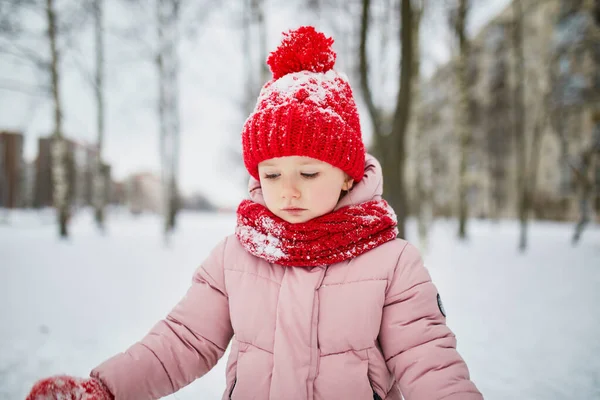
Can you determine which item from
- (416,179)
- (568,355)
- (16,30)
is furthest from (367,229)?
(16,30)

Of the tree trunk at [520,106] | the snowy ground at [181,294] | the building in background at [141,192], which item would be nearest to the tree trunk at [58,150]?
the snowy ground at [181,294]

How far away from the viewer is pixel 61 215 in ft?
29.4

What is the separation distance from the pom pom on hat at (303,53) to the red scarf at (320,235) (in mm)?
575

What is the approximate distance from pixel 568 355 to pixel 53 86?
1078cm

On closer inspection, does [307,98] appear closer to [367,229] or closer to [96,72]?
[367,229]

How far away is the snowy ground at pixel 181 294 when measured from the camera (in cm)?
241

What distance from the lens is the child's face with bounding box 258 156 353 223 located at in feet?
4.12

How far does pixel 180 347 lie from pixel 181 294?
139 inches

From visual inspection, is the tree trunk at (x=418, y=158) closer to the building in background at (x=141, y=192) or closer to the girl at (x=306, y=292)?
the girl at (x=306, y=292)

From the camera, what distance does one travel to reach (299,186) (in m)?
1.27

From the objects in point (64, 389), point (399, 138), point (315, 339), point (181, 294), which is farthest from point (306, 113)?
point (181, 294)

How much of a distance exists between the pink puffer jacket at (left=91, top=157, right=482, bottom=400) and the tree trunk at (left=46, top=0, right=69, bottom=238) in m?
9.25

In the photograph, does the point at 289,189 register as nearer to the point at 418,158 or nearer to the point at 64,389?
the point at 64,389

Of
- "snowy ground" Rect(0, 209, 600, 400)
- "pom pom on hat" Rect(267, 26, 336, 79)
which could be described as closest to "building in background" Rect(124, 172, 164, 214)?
"snowy ground" Rect(0, 209, 600, 400)
